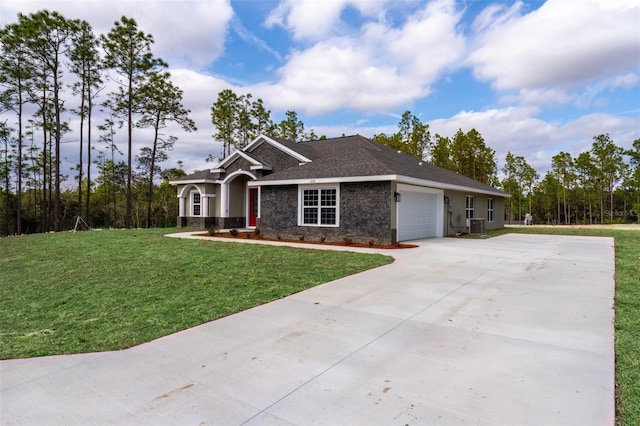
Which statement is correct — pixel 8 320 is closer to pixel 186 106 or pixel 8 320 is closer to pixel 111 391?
pixel 111 391

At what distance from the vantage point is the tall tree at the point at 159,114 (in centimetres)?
2566

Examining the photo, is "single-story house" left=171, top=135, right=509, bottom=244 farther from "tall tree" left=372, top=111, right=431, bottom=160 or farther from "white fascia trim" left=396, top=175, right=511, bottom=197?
"tall tree" left=372, top=111, right=431, bottom=160

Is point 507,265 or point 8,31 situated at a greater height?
point 8,31

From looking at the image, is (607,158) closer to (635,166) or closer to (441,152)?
(635,166)

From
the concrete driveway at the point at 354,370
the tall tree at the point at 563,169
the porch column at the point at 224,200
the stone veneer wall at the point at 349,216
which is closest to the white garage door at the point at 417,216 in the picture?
the stone veneer wall at the point at 349,216

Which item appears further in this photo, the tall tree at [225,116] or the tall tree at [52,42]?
the tall tree at [225,116]

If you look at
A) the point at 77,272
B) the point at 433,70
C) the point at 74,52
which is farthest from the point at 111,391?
Result: the point at 74,52

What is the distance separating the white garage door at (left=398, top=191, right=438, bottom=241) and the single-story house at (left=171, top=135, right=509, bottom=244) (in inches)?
1.7

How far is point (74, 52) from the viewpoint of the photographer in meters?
23.1

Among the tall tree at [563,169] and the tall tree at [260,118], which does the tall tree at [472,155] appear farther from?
the tall tree at [260,118]

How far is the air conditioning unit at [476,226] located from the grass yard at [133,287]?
34.9ft

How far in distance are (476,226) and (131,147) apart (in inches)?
918

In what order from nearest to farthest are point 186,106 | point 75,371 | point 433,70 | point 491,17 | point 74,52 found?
point 75,371 → point 491,17 → point 433,70 → point 74,52 → point 186,106

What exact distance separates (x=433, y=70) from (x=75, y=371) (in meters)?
19.4
